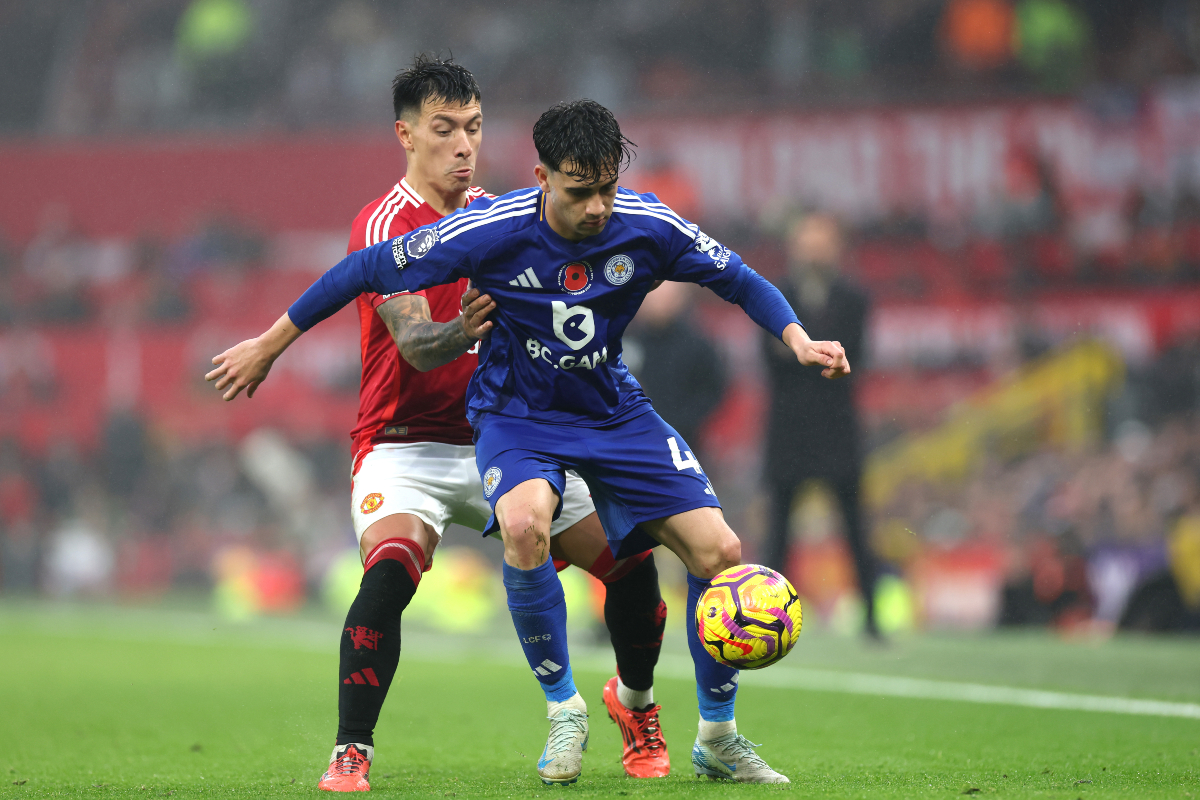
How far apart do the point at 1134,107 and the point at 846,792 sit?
13.2 m

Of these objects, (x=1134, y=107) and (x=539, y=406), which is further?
(x=1134, y=107)

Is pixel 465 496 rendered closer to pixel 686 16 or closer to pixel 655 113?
pixel 655 113

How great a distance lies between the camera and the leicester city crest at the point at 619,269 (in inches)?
156

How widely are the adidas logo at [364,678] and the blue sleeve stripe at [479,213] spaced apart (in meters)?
1.29

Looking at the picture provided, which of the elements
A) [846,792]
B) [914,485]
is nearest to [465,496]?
[846,792]

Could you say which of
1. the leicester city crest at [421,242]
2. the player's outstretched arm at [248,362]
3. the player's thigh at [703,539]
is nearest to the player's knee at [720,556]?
the player's thigh at [703,539]

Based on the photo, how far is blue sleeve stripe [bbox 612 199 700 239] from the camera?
3990 mm

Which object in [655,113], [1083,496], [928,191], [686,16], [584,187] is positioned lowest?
[1083,496]

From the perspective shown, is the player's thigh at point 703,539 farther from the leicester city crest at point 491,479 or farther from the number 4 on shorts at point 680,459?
the leicester city crest at point 491,479

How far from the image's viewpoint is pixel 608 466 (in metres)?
3.92

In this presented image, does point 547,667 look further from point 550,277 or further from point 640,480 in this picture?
point 550,277

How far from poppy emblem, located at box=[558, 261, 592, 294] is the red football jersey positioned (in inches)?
20.7

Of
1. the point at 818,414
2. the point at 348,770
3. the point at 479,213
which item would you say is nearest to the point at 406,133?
the point at 479,213

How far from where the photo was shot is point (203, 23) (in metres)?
18.2
